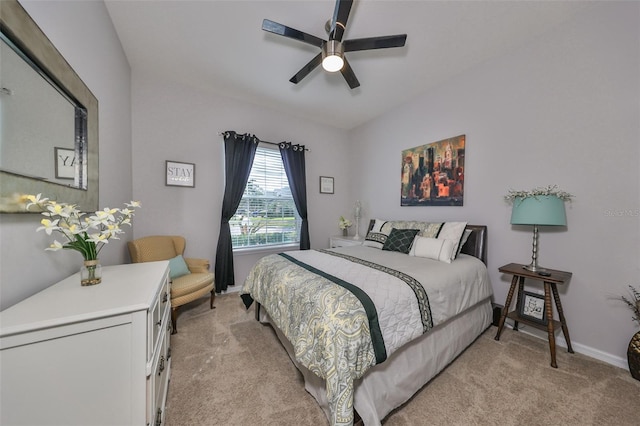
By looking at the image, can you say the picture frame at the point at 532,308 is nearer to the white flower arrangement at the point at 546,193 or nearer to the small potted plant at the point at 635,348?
the small potted plant at the point at 635,348

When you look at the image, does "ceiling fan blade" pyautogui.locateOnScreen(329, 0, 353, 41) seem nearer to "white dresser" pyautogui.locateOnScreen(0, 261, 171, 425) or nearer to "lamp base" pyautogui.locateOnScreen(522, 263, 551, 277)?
"white dresser" pyautogui.locateOnScreen(0, 261, 171, 425)

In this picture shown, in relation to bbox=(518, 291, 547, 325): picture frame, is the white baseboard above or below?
below

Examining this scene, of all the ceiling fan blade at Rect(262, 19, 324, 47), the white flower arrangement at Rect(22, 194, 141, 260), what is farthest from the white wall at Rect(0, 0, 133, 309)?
the ceiling fan blade at Rect(262, 19, 324, 47)

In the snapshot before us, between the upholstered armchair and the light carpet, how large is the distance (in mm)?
386

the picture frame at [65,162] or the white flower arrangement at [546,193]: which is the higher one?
the picture frame at [65,162]

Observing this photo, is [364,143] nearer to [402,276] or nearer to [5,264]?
[402,276]

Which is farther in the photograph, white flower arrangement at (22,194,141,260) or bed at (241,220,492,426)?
bed at (241,220,492,426)

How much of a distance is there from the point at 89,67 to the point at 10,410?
6.34 feet

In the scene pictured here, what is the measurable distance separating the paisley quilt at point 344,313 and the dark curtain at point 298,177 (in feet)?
5.84

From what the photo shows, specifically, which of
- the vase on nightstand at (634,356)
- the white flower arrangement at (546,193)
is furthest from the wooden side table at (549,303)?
the white flower arrangement at (546,193)

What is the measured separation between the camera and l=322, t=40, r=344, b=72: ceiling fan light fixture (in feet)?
5.99

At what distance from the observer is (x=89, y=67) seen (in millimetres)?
1554

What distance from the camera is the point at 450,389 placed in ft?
5.07

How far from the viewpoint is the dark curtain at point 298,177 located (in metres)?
3.69
